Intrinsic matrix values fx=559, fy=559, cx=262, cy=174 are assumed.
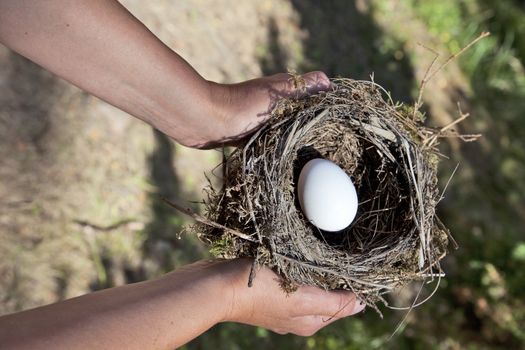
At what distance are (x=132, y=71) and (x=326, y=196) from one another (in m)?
0.61

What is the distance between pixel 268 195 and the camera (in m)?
1.42

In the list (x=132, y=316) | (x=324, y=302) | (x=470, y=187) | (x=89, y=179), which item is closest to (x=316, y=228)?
(x=324, y=302)

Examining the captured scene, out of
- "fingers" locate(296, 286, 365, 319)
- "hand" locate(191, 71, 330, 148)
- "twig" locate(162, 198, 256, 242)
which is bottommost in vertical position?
"fingers" locate(296, 286, 365, 319)

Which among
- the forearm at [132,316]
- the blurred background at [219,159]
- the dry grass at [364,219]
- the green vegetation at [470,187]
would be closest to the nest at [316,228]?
the dry grass at [364,219]

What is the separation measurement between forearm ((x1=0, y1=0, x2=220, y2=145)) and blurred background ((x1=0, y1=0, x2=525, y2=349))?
950 mm

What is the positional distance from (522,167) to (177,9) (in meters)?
2.80

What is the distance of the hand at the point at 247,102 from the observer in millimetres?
1473

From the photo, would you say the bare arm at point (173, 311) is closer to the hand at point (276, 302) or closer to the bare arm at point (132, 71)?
the hand at point (276, 302)

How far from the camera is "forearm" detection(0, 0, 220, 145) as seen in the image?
117 cm

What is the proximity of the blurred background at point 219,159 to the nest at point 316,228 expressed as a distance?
91 cm

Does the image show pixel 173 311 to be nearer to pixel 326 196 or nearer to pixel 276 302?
pixel 276 302

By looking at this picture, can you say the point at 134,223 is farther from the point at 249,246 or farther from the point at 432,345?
the point at 432,345

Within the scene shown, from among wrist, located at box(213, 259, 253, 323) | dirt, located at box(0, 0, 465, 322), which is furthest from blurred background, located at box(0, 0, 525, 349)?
wrist, located at box(213, 259, 253, 323)

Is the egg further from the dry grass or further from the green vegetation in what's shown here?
the green vegetation
